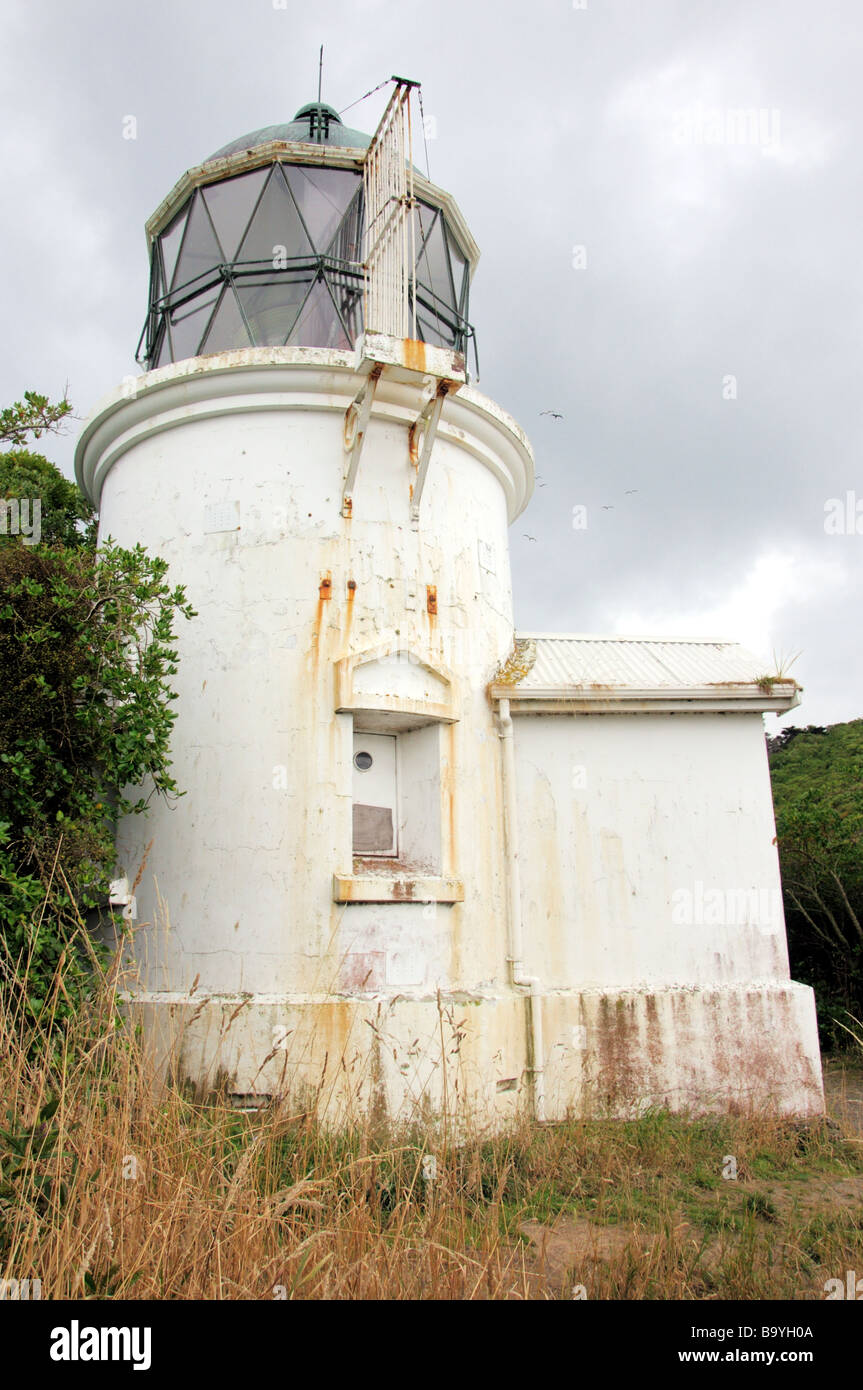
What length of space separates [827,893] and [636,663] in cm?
736

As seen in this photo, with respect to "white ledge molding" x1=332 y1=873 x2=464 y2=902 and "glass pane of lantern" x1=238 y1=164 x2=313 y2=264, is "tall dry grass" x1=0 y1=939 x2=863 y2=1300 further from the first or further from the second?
"glass pane of lantern" x1=238 y1=164 x2=313 y2=264

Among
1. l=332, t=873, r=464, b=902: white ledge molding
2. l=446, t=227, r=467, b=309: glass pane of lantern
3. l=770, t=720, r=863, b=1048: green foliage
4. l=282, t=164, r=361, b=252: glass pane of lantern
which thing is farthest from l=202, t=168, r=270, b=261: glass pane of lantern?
l=770, t=720, r=863, b=1048: green foliage

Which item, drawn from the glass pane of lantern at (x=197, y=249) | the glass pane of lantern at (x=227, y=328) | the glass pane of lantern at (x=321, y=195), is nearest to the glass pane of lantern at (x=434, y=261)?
the glass pane of lantern at (x=321, y=195)

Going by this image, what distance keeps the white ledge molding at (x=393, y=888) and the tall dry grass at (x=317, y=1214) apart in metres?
1.61

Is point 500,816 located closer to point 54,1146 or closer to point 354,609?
point 354,609

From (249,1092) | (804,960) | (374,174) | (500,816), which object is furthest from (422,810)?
(804,960)

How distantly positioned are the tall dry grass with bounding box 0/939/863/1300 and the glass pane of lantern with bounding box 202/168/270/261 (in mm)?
6816

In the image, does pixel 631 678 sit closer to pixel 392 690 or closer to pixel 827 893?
pixel 392 690

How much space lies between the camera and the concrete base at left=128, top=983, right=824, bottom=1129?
21.5 ft

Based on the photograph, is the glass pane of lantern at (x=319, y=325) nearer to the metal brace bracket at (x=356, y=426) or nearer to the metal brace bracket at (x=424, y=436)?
the metal brace bracket at (x=356, y=426)

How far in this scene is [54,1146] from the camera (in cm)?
359

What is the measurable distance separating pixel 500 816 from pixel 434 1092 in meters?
Result: 2.36

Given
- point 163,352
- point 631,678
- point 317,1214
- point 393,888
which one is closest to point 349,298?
point 163,352

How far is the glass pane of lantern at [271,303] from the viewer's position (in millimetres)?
8312
